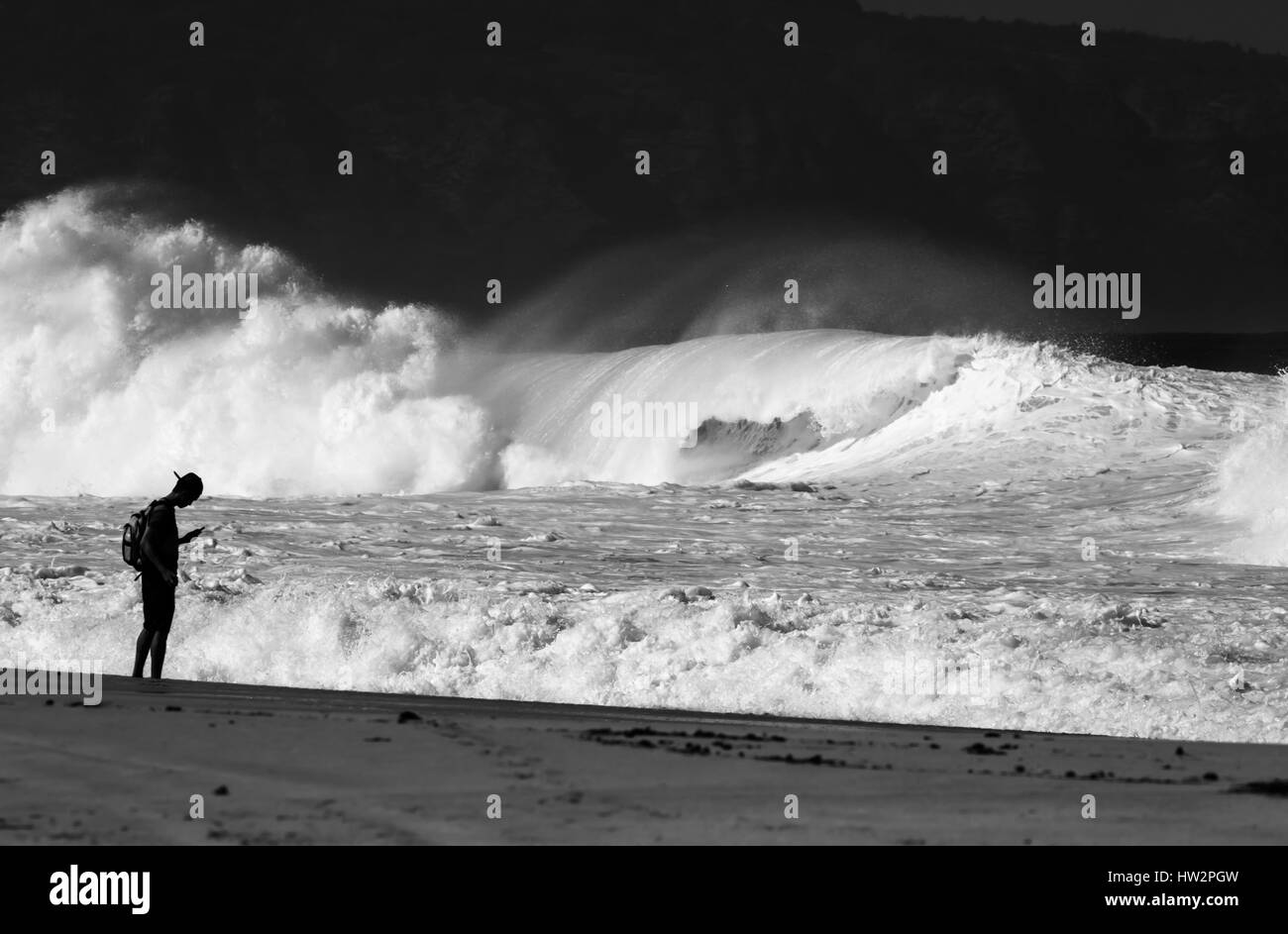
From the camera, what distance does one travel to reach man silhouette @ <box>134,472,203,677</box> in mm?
11875

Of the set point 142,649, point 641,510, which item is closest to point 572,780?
point 142,649

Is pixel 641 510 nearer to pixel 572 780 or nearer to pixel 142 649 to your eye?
pixel 142 649

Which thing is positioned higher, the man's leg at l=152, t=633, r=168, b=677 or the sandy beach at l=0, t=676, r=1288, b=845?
the man's leg at l=152, t=633, r=168, b=677

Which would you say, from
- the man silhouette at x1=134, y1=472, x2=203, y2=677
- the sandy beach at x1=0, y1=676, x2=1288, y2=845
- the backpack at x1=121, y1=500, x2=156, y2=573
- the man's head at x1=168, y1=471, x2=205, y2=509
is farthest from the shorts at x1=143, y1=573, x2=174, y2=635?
the sandy beach at x1=0, y1=676, x2=1288, y2=845

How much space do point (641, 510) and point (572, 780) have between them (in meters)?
16.2

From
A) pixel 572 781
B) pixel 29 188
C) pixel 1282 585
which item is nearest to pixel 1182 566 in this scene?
pixel 1282 585

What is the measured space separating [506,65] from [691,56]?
55.4ft

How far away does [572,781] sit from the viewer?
7.91 m

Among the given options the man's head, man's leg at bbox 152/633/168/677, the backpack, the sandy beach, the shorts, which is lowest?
the sandy beach

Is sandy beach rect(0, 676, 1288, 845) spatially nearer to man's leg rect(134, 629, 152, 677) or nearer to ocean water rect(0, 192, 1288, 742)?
man's leg rect(134, 629, 152, 677)

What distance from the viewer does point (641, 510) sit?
24.1 metres

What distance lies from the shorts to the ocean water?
2746mm
